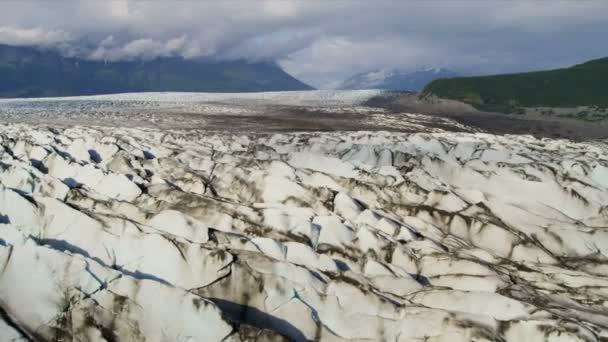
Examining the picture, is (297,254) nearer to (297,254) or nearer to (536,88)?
(297,254)

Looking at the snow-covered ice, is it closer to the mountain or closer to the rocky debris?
the rocky debris

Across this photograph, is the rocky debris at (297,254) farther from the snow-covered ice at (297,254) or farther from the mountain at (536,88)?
the mountain at (536,88)

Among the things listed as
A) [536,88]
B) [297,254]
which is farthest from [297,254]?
[536,88]

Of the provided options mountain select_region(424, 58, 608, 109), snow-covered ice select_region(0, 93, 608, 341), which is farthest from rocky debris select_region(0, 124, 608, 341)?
mountain select_region(424, 58, 608, 109)

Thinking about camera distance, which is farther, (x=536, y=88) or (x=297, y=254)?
(x=536, y=88)

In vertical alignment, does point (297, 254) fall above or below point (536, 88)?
below

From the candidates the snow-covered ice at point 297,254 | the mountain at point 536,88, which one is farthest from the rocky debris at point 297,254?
the mountain at point 536,88
